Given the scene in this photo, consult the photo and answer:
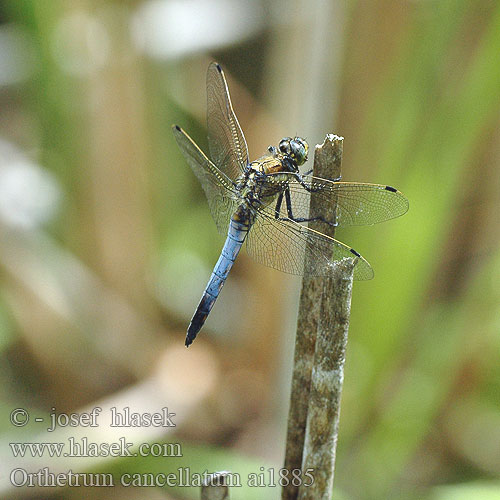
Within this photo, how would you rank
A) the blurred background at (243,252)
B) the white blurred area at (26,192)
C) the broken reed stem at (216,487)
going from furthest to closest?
1. the white blurred area at (26,192)
2. the blurred background at (243,252)
3. the broken reed stem at (216,487)

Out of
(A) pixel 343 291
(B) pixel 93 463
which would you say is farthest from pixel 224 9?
(A) pixel 343 291

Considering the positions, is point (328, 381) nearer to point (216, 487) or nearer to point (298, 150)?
point (216, 487)

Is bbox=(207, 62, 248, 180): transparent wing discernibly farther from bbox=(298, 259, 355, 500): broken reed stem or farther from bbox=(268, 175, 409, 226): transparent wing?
bbox=(298, 259, 355, 500): broken reed stem

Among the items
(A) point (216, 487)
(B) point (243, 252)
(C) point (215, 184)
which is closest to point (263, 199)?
(C) point (215, 184)

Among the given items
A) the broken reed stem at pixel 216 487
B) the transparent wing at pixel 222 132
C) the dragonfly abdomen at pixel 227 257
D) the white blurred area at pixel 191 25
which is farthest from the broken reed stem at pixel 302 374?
the white blurred area at pixel 191 25

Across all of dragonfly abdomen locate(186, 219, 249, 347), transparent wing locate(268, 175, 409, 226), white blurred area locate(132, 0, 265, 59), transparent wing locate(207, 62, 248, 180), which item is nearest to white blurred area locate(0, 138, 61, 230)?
white blurred area locate(132, 0, 265, 59)

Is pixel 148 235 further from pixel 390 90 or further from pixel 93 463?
pixel 390 90

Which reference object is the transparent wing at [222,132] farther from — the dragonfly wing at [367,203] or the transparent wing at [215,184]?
the dragonfly wing at [367,203]
